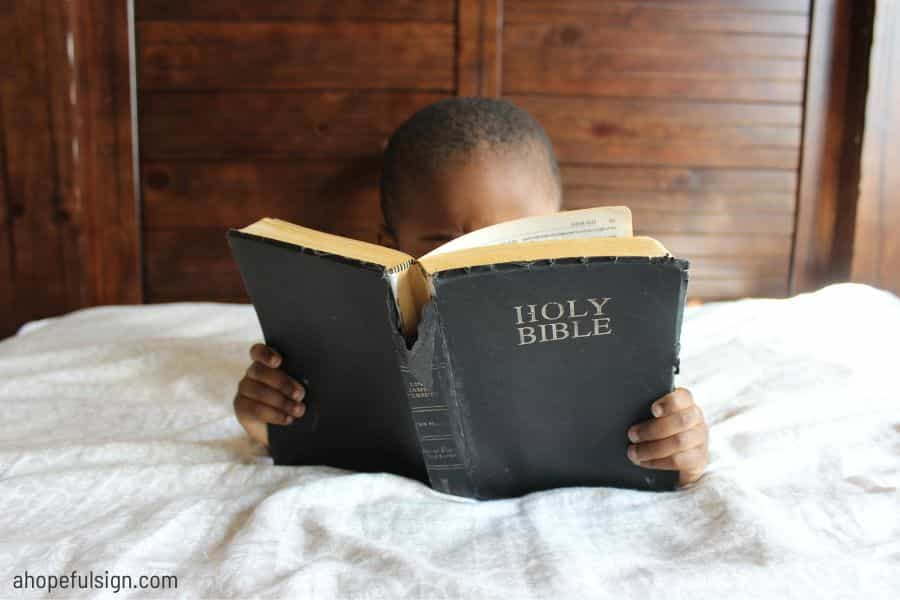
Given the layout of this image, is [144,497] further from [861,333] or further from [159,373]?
[861,333]

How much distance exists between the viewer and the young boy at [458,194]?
61 cm

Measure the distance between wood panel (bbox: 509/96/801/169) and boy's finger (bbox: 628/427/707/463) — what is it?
41.2 inches

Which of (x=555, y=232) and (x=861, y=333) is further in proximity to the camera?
(x=861, y=333)

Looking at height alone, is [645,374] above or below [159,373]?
above

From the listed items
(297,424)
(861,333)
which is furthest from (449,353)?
(861,333)

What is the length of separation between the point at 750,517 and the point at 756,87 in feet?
4.11

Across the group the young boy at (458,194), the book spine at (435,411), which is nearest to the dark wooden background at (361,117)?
the young boy at (458,194)

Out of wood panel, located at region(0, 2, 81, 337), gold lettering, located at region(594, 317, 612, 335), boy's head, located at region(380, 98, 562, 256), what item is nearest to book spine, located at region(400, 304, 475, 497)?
Answer: gold lettering, located at region(594, 317, 612, 335)

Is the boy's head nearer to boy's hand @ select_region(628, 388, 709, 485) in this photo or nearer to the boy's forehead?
the boy's forehead

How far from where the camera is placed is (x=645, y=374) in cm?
56

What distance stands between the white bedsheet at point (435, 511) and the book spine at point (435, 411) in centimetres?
2

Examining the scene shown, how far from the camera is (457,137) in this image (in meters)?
0.84

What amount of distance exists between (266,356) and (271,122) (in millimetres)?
959

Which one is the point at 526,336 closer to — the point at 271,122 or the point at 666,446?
the point at 666,446
